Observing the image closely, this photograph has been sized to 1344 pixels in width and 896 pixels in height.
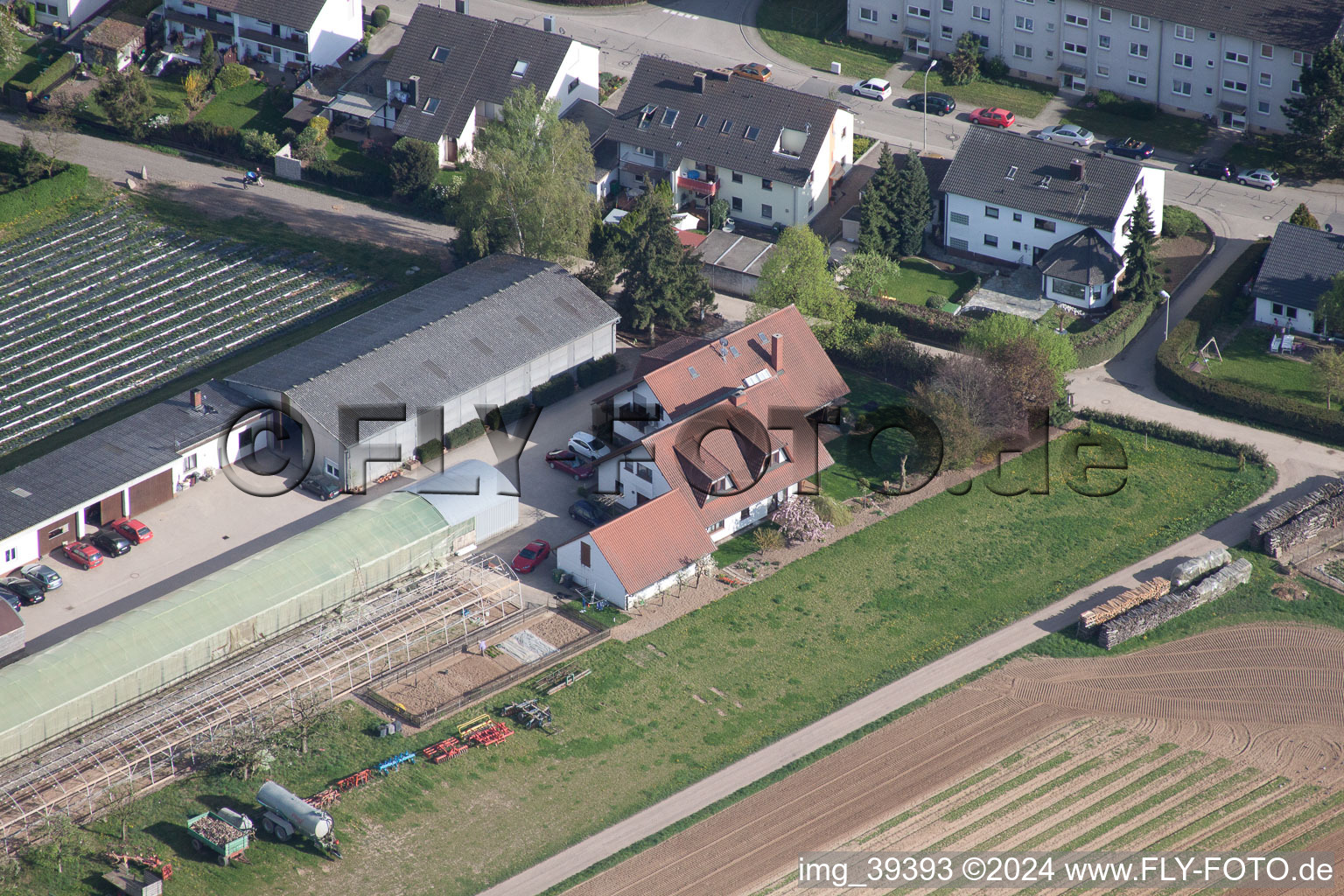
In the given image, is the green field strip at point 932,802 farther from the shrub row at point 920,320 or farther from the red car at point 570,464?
the shrub row at point 920,320

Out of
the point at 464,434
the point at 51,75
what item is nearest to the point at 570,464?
the point at 464,434

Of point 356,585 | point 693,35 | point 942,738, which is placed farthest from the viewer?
point 693,35

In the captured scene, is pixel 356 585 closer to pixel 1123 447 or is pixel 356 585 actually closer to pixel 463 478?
pixel 463 478

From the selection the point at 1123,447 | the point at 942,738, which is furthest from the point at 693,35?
the point at 942,738

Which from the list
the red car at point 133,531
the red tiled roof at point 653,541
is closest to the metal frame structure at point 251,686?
the red tiled roof at point 653,541

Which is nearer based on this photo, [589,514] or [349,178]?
[589,514]

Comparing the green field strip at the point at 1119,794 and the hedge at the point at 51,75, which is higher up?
the hedge at the point at 51,75

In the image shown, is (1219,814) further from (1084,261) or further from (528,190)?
(528,190)
